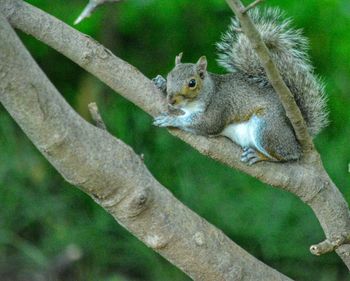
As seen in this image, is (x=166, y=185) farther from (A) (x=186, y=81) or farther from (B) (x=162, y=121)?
(B) (x=162, y=121)

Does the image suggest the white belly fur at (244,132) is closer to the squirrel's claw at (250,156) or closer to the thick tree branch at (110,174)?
the squirrel's claw at (250,156)

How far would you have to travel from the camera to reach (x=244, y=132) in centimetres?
222

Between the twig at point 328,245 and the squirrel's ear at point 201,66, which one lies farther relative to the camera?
the squirrel's ear at point 201,66

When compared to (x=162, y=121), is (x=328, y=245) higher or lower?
lower

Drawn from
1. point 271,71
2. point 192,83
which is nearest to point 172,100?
point 192,83

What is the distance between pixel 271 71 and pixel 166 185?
1999 millimetres

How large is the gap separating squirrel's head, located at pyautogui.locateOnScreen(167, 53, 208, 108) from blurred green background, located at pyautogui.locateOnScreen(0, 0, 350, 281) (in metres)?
1.09

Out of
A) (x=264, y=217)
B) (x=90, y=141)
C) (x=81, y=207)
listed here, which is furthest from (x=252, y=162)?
(x=81, y=207)

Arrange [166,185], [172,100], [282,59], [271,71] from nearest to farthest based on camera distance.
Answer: [271,71] < [172,100] < [282,59] < [166,185]

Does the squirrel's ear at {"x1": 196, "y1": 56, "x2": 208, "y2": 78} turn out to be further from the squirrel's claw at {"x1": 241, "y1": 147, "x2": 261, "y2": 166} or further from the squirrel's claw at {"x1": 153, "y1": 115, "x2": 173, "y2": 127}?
the squirrel's claw at {"x1": 153, "y1": 115, "x2": 173, "y2": 127}

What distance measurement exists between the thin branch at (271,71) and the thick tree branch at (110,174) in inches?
10.7

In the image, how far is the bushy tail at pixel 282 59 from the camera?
2.17 meters

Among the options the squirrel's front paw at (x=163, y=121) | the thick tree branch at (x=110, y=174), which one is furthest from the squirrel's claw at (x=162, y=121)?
the thick tree branch at (x=110, y=174)

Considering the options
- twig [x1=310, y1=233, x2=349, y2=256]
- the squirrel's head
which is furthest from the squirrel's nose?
twig [x1=310, y1=233, x2=349, y2=256]
